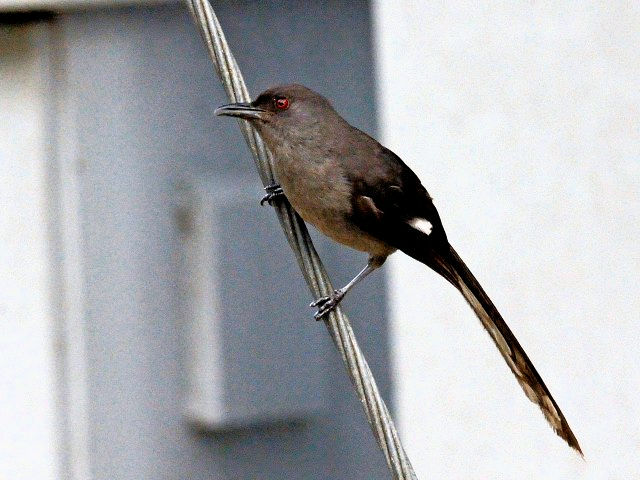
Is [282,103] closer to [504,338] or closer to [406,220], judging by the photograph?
[406,220]

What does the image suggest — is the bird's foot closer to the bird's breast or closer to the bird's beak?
the bird's breast

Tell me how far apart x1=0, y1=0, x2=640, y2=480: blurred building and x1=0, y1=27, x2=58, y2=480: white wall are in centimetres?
1

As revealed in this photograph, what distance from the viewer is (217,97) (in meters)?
9.12

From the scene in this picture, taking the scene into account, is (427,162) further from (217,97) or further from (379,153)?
(379,153)

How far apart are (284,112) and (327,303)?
1089 millimetres

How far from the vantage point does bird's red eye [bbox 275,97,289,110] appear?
533cm

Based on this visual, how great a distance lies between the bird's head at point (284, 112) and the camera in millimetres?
5281

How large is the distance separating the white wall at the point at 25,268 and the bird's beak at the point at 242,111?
3.72 meters

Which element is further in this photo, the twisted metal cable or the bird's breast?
the bird's breast

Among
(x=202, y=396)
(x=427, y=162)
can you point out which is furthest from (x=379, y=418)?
(x=202, y=396)

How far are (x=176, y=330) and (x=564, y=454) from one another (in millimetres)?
2479

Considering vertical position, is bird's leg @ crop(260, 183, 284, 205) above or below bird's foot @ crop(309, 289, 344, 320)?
above

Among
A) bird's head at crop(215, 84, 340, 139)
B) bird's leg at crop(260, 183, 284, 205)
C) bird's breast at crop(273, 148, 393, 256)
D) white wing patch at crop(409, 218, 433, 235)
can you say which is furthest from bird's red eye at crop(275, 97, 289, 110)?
white wing patch at crop(409, 218, 433, 235)

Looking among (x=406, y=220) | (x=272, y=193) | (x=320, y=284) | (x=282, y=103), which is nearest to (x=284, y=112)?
(x=282, y=103)
